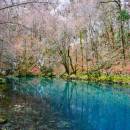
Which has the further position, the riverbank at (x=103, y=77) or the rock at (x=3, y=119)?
the riverbank at (x=103, y=77)

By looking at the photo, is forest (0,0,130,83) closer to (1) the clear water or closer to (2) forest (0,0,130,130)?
(2) forest (0,0,130,130)

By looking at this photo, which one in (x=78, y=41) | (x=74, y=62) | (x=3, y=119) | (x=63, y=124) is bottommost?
(x=63, y=124)

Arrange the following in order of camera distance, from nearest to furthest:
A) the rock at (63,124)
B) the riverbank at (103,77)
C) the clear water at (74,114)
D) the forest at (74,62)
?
1. the rock at (63,124)
2. the clear water at (74,114)
3. the forest at (74,62)
4. the riverbank at (103,77)

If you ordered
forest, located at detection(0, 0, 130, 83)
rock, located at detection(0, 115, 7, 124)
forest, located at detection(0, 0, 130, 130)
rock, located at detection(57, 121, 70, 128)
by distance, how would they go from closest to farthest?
rock, located at detection(0, 115, 7, 124) → rock, located at detection(57, 121, 70, 128) → forest, located at detection(0, 0, 130, 130) → forest, located at detection(0, 0, 130, 83)

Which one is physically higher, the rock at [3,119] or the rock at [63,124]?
the rock at [3,119]

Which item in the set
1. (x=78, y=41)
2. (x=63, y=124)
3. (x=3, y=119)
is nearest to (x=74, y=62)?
(x=78, y=41)

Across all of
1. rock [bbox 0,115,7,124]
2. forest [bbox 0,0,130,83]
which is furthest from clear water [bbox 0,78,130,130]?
forest [bbox 0,0,130,83]

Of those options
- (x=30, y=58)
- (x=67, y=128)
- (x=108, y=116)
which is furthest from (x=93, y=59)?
(x=67, y=128)

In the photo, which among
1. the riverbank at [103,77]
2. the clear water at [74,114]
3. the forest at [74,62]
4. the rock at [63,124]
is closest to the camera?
the rock at [63,124]

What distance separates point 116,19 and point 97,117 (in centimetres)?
3467

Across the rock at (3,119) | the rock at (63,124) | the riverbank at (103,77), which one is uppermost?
the riverbank at (103,77)

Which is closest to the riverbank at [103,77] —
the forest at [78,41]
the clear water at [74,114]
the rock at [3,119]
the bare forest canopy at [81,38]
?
the forest at [78,41]

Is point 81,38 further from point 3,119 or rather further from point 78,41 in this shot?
point 3,119

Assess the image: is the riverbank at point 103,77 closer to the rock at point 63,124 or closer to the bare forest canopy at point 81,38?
the bare forest canopy at point 81,38
